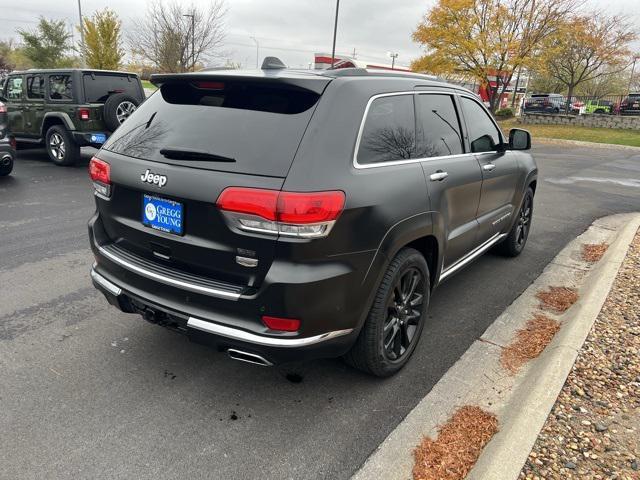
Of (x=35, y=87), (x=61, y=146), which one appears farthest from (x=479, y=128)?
(x=35, y=87)

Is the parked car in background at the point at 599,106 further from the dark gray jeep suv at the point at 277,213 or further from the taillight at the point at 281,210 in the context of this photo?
the taillight at the point at 281,210

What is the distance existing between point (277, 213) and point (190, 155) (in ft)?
2.16

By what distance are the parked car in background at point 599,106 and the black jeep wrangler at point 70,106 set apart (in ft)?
113

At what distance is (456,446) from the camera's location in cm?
248

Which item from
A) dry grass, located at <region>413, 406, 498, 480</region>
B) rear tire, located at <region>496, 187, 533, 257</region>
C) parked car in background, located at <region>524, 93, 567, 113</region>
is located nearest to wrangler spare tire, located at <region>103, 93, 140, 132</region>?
rear tire, located at <region>496, 187, 533, 257</region>

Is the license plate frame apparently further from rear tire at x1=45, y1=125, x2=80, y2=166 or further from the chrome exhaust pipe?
rear tire at x1=45, y1=125, x2=80, y2=166

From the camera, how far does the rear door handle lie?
3.18m

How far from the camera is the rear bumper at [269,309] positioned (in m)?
2.34

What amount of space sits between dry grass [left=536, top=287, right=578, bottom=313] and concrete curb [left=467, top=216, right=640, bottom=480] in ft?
0.39

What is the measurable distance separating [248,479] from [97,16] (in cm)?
3395

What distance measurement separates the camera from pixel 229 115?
2654 mm

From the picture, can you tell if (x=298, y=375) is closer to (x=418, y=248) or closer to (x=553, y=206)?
(x=418, y=248)

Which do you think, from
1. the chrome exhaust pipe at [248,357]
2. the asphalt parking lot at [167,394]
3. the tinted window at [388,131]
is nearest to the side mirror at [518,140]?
the asphalt parking lot at [167,394]

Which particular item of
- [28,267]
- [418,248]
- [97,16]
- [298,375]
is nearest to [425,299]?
[418,248]
